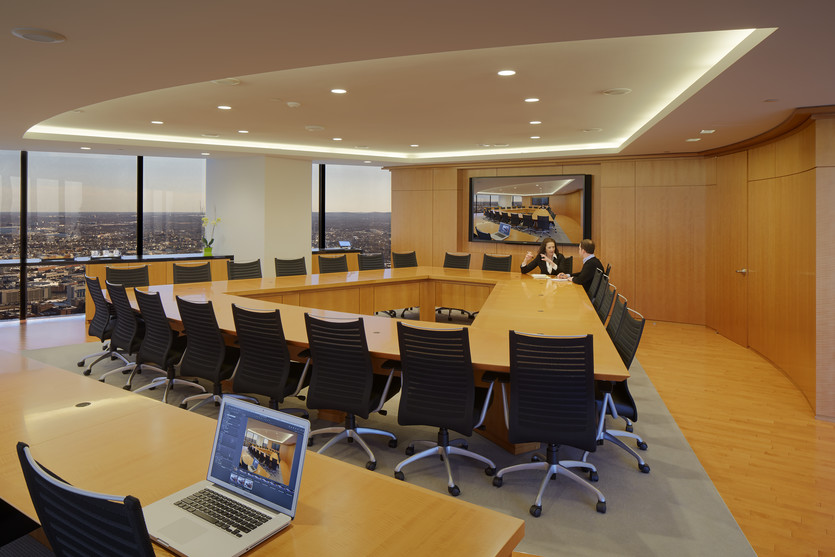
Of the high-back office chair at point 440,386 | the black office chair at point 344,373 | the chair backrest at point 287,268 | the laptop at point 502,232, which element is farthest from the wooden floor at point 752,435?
the laptop at point 502,232

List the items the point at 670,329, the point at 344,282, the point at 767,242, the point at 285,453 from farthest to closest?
1. the point at 670,329
2. the point at 344,282
3. the point at 767,242
4. the point at 285,453

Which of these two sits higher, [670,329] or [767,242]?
[767,242]

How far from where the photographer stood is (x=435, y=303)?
8219 millimetres

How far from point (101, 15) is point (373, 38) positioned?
1309 mm

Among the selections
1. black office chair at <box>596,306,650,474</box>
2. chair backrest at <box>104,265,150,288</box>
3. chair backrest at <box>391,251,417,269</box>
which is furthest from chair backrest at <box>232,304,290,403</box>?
chair backrest at <box>391,251,417,269</box>

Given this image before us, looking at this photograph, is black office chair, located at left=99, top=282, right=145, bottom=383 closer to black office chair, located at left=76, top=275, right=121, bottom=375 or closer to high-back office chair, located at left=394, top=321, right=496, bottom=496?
black office chair, located at left=76, top=275, right=121, bottom=375

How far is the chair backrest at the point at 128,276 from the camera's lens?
6613mm

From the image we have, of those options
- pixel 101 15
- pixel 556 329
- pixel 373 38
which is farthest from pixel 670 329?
pixel 101 15

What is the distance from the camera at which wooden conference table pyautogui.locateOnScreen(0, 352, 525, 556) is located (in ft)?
4.73

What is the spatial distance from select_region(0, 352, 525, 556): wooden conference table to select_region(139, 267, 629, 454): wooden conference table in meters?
1.57

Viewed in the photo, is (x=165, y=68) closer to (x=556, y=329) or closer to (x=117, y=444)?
(x=117, y=444)

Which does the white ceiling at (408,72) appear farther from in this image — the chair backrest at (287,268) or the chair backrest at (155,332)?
the chair backrest at (287,268)

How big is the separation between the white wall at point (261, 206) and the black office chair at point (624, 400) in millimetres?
6894

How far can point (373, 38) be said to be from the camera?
2.98 m
